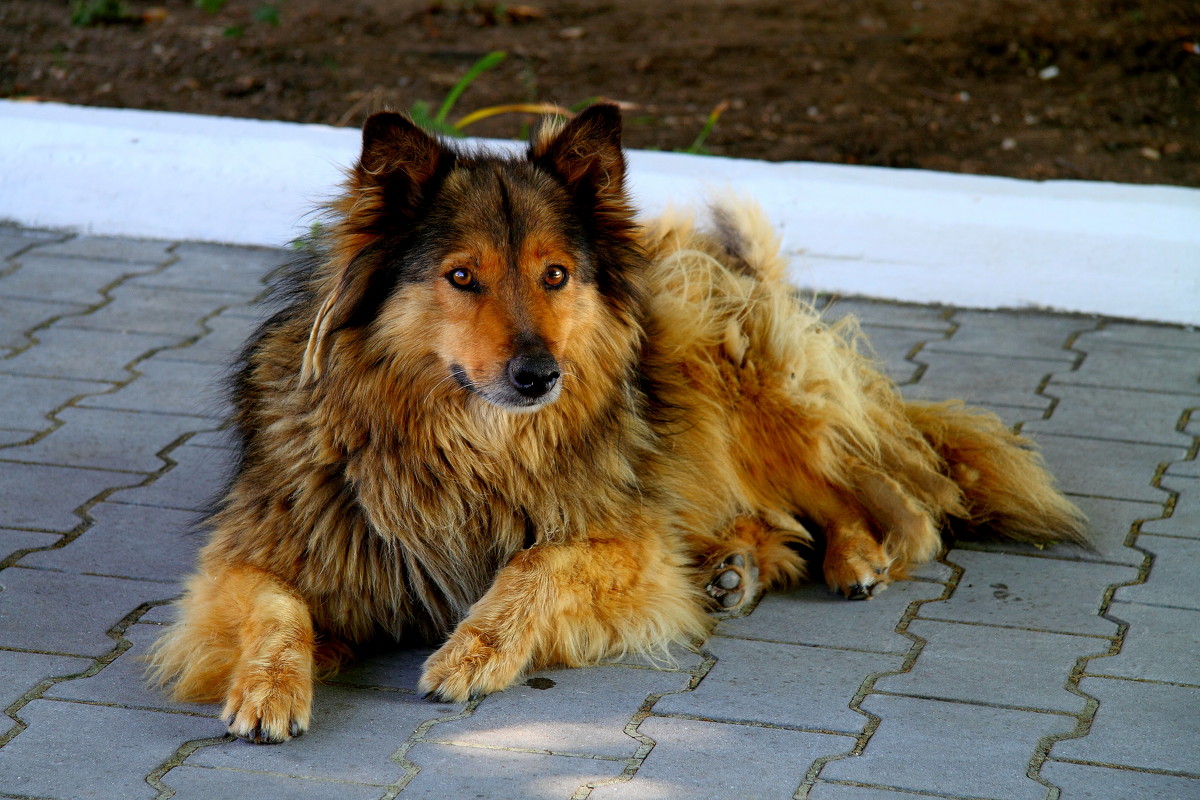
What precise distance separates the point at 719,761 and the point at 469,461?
1059mm

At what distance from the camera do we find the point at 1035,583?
157 inches

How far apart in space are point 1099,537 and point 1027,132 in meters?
4.11

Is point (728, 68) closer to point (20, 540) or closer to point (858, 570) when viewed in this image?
point (858, 570)

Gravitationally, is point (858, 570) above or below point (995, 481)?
below

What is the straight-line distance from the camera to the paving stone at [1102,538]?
4.15 metres

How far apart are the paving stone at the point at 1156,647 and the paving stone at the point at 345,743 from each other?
1821 millimetres

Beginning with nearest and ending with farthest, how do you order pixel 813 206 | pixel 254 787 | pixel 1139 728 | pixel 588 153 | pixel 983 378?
pixel 254 787
pixel 1139 728
pixel 588 153
pixel 983 378
pixel 813 206

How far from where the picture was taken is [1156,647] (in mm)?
3582

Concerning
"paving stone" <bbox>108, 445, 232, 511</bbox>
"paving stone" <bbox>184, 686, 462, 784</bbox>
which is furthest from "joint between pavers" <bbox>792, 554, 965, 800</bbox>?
"paving stone" <bbox>108, 445, 232, 511</bbox>

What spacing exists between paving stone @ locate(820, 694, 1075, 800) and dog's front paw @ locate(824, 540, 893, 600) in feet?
2.14

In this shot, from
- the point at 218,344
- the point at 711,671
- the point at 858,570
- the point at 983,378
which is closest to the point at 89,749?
the point at 711,671

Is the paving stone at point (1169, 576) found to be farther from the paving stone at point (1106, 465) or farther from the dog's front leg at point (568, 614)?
the dog's front leg at point (568, 614)

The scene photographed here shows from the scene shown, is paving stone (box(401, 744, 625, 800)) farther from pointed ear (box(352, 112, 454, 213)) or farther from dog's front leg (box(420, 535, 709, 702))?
pointed ear (box(352, 112, 454, 213))

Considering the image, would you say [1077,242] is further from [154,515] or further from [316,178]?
[154,515]
